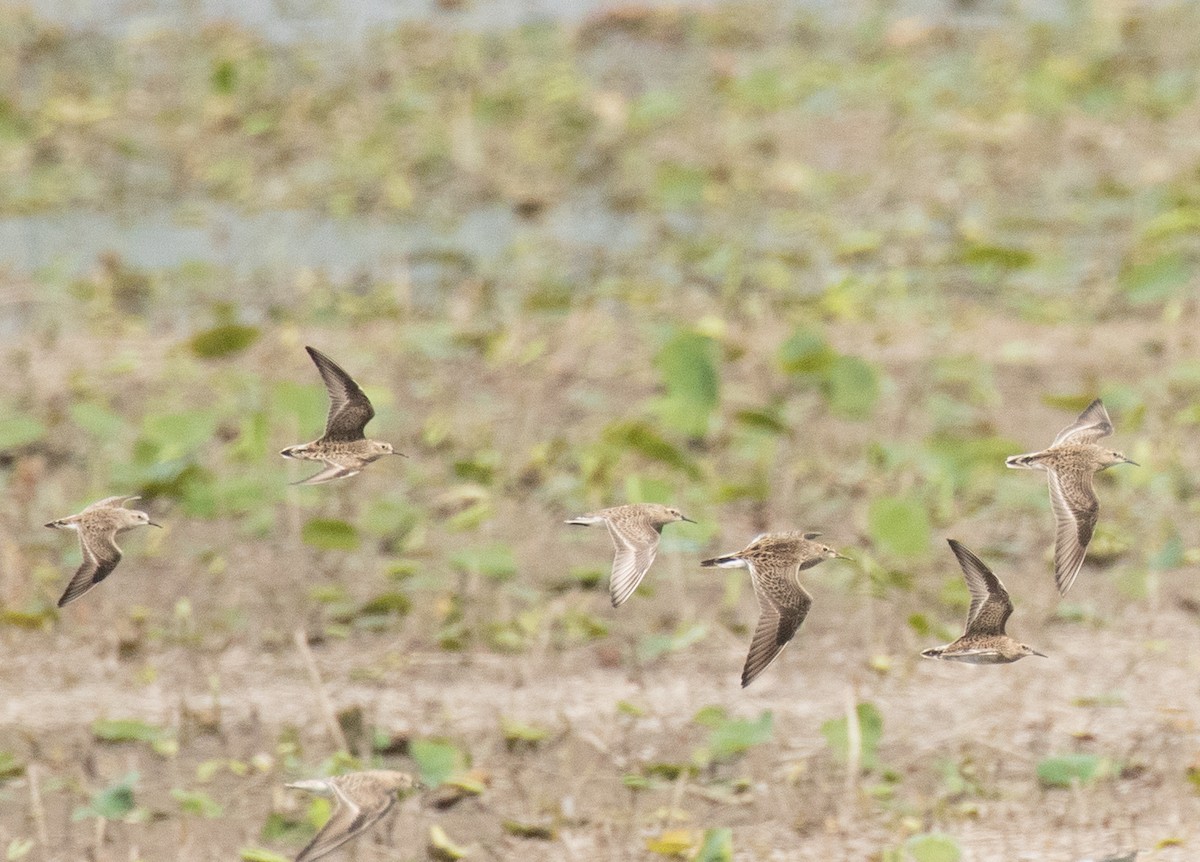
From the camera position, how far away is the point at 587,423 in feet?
16.9

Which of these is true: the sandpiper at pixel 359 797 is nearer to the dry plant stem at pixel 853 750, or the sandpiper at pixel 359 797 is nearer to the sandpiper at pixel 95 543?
the sandpiper at pixel 95 543

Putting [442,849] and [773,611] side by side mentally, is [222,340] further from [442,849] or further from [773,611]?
[773,611]

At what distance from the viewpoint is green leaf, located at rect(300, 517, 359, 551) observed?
4.15m

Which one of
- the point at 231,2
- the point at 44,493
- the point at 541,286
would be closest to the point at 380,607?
the point at 44,493

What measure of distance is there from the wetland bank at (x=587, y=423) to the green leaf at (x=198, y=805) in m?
0.02

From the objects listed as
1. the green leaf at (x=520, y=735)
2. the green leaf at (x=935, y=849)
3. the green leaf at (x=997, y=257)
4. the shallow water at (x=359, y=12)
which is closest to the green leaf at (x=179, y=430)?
the green leaf at (x=520, y=735)

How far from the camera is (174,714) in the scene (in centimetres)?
377

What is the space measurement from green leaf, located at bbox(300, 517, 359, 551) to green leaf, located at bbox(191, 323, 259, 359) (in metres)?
0.79

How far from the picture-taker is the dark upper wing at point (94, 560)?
2115 mm

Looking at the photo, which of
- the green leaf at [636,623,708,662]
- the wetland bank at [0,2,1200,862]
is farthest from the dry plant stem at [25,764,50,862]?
the green leaf at [636,623,708,662]

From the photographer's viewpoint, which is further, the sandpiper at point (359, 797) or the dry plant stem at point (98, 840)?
the dry plant stem at point (98, 840)

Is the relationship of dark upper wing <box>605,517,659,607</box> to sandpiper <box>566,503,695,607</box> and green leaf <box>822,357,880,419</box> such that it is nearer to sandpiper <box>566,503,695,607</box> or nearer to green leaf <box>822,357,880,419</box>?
sandpiper <box>566,503,695,607</box>

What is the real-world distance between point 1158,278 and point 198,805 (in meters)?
3.05

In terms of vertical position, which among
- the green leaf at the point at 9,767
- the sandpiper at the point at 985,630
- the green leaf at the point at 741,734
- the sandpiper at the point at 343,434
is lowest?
the green leaf at the point at 9,767
